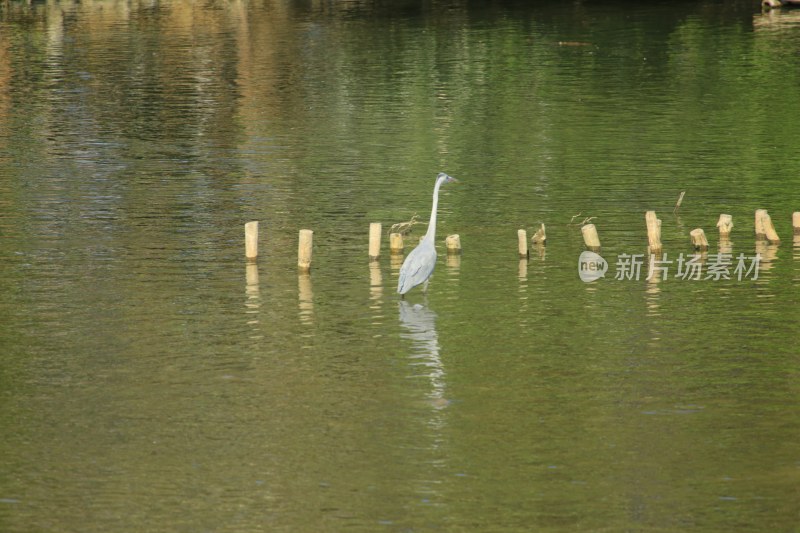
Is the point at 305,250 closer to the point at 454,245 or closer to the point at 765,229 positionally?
the point at 454,245

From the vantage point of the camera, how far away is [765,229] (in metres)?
34.6

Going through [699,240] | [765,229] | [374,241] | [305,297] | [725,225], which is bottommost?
[305,297]

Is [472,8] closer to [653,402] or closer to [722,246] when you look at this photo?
[722,246]

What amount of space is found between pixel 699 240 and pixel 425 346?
1001 cm

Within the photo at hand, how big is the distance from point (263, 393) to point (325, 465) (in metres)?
3.46

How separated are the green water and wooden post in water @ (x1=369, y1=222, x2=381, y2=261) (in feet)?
0.86

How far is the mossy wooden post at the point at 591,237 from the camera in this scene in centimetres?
3341

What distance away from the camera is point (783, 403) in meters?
23.0

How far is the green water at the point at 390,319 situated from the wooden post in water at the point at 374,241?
263 mm

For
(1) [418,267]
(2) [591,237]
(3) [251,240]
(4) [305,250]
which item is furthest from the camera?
(2) [591,237]

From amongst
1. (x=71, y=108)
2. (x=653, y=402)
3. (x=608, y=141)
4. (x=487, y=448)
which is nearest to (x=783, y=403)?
(x=653, y=402)

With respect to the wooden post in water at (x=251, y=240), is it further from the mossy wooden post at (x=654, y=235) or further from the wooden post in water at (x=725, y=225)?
the wooden post in water at (x=725, y=225)

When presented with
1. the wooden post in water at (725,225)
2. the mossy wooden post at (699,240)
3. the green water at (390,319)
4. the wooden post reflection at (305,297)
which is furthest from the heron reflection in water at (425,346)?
the wooden post in water at (725,225)

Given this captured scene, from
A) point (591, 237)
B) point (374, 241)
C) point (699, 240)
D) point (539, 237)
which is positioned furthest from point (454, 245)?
point (699, 240)
